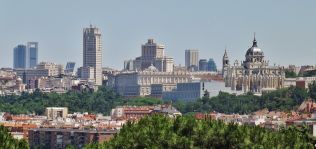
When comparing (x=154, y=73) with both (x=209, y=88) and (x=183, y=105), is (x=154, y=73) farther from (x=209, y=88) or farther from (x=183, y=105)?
(x=183, y=105)

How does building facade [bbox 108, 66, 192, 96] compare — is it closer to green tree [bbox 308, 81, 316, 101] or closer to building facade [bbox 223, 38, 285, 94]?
building facade [bbox 223, 38, 285, 94]

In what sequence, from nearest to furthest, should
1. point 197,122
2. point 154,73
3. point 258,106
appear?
point 197,122 < point 258,106 < point 154,73

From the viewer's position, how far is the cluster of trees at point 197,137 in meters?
40.7

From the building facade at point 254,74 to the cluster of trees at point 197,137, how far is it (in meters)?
107

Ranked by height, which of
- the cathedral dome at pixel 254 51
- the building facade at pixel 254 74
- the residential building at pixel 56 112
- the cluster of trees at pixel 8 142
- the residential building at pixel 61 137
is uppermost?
the cathedral dome at pixel 254 51

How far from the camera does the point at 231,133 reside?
4100cm

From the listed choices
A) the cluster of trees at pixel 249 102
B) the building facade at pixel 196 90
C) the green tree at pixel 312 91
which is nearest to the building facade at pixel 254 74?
the building facade at pixel 196 90

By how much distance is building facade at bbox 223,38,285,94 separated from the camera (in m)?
155

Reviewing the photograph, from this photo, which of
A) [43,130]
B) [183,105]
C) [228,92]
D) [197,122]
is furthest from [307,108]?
[197,122]

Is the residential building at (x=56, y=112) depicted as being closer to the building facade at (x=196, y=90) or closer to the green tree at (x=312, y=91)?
the building facade at (x=196, y=90)

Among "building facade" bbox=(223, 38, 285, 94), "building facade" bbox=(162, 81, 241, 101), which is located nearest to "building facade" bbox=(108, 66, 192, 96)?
"building facade" bbox=(223, 38, 285, 94)

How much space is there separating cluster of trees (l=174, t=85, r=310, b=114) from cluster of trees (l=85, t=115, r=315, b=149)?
78.3 metres

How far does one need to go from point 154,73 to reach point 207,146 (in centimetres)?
13999

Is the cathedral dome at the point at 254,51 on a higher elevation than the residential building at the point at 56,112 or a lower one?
higher
